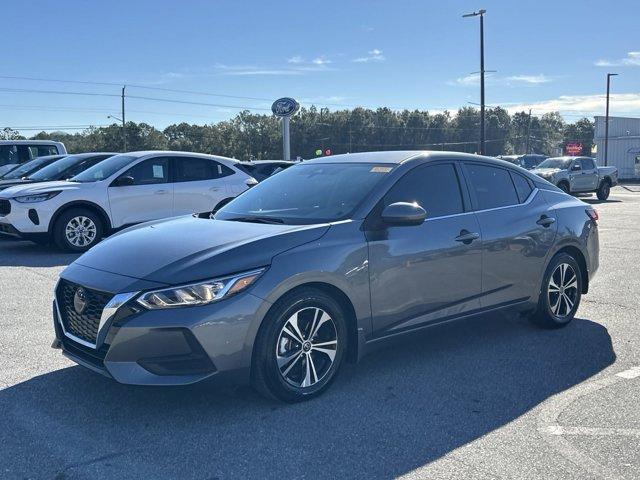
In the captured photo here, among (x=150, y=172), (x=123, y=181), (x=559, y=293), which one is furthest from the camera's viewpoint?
(x=150, y=172)

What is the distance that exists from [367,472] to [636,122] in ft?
183

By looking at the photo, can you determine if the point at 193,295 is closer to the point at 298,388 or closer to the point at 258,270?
the point at 258,270

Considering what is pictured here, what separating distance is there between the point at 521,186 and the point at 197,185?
23.7 feet

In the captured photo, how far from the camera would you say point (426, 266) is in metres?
4.71

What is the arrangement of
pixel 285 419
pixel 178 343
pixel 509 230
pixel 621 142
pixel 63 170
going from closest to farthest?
pixel 178 343
pixel 285 419
pixel 509 230
pixel 63 170
pixel 621 142

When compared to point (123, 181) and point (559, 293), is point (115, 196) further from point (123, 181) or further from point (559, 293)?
point (559, 293)

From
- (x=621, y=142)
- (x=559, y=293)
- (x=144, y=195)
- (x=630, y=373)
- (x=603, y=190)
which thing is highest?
(x=621, y=142)

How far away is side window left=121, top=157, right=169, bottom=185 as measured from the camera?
11258mm

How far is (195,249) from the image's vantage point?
4.02 metres

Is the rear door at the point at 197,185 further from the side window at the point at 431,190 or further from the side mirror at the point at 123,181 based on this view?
the side window at the point at 431,190

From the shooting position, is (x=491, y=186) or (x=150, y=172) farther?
(x=150, y=172)

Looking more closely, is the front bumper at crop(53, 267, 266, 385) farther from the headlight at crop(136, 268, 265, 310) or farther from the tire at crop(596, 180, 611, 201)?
the tire at crop(596, 180, 611, 201)

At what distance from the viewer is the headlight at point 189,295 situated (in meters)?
3.71

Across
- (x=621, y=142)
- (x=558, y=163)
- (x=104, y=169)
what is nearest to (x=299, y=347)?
(x=104, y=169)
